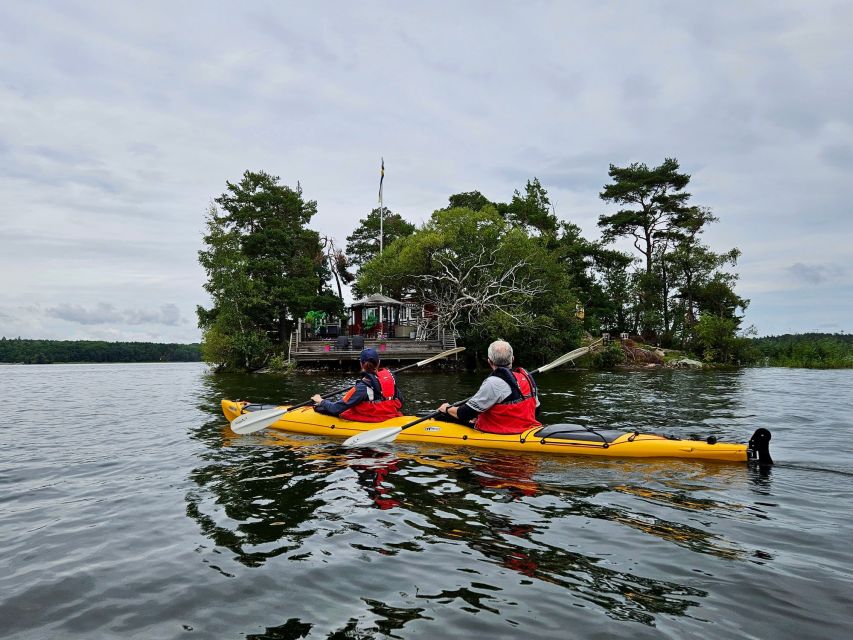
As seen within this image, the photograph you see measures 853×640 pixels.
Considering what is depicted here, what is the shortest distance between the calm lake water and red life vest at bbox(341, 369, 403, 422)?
72 centimetres

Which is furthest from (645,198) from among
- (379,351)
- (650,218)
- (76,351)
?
(76,351)

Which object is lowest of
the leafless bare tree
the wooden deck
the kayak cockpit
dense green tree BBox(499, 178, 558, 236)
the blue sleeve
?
the kayak cockpit

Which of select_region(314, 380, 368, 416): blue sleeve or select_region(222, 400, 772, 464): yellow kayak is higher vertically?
select_region(314, 380, 368, 416): blue sleeve

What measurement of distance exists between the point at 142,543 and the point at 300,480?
2224mm

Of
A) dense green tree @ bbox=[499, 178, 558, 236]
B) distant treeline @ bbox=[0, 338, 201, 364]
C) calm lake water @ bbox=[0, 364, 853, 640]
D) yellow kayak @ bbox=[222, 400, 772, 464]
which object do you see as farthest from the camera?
distant treeline @ bbox=[0, 338, 201, 364]

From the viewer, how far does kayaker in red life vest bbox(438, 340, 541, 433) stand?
7.46 metres

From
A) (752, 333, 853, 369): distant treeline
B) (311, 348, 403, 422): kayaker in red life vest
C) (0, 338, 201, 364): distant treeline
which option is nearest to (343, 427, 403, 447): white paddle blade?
(311, 348, 403, 422): kayaker in red life vest

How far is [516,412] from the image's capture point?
25.8 feet

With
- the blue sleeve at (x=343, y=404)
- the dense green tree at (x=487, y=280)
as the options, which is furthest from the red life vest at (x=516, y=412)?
the dense green tree at (x=487, y=280)

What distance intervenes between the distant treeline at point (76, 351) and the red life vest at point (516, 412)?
67912 mm

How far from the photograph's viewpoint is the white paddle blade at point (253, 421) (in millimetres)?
9539

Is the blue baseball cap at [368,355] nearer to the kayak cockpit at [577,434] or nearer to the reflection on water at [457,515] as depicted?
the reflection on water at [457,515]

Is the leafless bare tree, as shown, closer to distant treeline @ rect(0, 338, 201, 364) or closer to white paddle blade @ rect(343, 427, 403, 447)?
white paddle blade @ rect(343, 427, 403, 447)

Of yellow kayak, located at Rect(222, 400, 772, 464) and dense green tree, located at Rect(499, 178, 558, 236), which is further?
dense green tree, located at Rect(499, 178, 558, 236)
